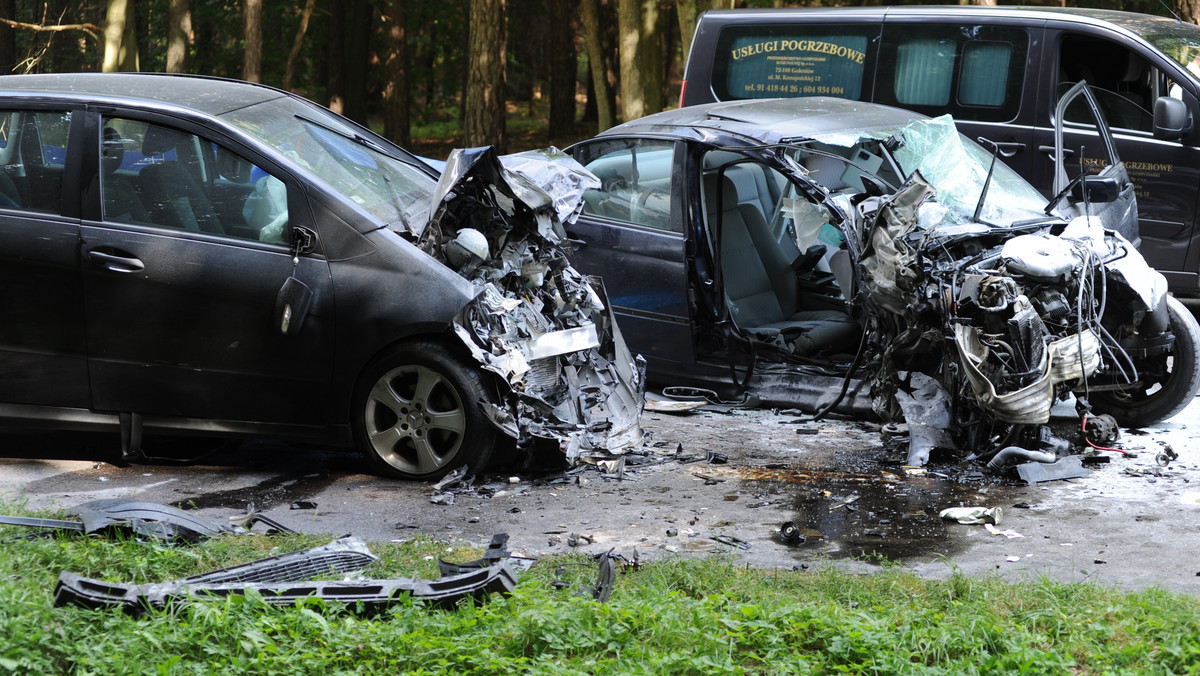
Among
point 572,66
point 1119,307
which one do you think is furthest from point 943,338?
point 572,66

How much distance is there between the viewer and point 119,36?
17.8 m

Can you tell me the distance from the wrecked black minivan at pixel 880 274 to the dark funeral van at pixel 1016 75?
2.01 m

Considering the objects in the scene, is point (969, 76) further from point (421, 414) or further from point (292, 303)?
point (292, 303)

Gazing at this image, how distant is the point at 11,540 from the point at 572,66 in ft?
63.4

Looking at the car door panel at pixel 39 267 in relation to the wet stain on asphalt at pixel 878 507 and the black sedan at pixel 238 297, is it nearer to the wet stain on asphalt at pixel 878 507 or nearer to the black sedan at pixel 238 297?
the black sedan at pixel 238 297

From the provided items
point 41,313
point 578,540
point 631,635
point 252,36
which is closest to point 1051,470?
point 578,540

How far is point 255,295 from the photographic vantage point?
5.61 meters

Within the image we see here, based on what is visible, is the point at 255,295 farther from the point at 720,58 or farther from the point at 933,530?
the point at 720,58

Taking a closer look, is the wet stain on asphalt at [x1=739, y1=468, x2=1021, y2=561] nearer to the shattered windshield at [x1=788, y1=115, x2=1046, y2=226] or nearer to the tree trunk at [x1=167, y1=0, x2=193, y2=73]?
the shattered windshield at [x1=788, y1=115, x2=1046, y2=226]

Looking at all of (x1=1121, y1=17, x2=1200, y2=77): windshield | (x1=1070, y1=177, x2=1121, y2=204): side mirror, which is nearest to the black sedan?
(x1=1070, y1=177, x2=1121, y2=204): side mirror

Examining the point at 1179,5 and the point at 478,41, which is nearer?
the point at 1179,5

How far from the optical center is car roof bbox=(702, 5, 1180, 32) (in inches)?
357

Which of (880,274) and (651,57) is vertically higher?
(651,57)

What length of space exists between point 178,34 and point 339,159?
13.2 metres
